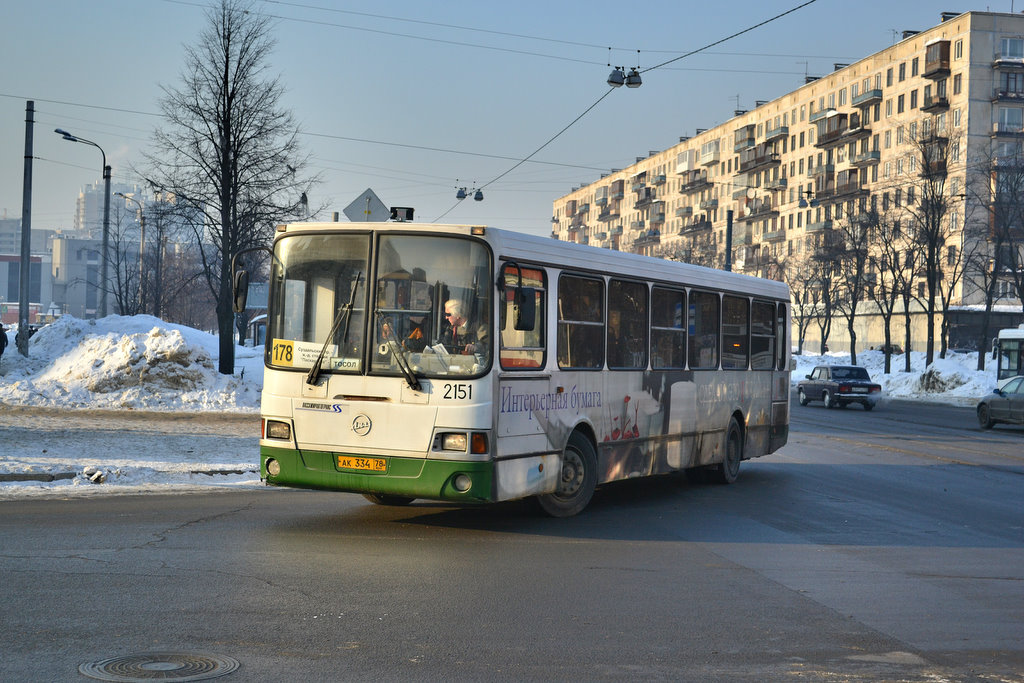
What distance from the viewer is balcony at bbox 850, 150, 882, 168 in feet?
301

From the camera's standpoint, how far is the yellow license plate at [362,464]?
987 cm

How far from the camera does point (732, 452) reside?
50.5 feet

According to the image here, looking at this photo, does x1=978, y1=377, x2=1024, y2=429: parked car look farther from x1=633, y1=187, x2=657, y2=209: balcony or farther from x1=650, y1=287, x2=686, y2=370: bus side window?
x1=633, y1=187, x2=657, y2=209: balcony

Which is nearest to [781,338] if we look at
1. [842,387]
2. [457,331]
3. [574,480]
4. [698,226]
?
[574,480]

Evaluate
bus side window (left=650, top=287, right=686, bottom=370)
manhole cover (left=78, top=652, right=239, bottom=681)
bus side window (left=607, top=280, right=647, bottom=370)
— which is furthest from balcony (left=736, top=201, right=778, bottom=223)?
manhole cover (left=78, top=652, right=239, bottom=681)

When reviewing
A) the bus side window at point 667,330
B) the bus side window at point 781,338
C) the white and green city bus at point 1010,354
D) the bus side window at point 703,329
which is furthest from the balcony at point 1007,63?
the bus side window at point 667,330

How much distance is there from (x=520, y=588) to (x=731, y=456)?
809 centimetres

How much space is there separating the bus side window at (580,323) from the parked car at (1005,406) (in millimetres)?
20610

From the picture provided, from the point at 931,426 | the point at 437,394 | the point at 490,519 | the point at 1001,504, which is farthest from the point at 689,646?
the point at 931,426

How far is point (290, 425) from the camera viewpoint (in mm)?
10258

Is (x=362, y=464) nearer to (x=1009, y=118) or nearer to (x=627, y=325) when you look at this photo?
(x=627, y=325)

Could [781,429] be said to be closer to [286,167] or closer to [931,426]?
[931,426]

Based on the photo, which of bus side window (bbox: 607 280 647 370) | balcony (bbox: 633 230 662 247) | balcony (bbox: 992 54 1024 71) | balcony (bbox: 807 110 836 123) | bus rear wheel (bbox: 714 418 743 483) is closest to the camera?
bus side window (bbox: 607 280 647 370)

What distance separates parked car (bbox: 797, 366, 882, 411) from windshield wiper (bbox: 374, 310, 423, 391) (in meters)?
32.0
